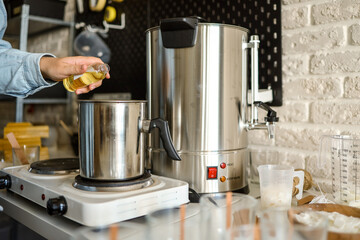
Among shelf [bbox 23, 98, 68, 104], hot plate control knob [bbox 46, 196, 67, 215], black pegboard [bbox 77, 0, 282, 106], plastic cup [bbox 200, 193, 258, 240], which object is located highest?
black pegboard [bbox 77, 0, 282, 106]

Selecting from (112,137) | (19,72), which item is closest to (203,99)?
(112,137)

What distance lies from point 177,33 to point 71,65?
33 centimetres

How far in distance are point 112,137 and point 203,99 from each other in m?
0.29

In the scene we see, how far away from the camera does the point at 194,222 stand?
877mm

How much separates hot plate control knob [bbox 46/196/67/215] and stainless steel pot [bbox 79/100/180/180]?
0.11 meters

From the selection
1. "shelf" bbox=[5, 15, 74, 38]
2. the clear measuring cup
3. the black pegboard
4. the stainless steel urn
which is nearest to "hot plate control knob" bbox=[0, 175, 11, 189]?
the stainless steel urn

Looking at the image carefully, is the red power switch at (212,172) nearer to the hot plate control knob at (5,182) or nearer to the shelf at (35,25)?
the hot plate control knob at (5,182)

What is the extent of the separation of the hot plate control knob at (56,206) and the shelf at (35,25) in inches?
66.2

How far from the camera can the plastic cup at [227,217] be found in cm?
60

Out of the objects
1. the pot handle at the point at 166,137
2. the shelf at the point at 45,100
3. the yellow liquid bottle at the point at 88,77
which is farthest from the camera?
the shelf at the point at 45,100

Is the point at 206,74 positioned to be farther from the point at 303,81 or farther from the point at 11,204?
the point at 11,204

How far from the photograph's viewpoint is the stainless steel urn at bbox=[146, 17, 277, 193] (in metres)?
1.05

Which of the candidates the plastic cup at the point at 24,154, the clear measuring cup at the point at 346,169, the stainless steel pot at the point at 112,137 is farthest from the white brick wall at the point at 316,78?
the plastic cup at the point at 24,154

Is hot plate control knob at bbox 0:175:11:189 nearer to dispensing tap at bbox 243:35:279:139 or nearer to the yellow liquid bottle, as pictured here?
the yellow liquid bottle
